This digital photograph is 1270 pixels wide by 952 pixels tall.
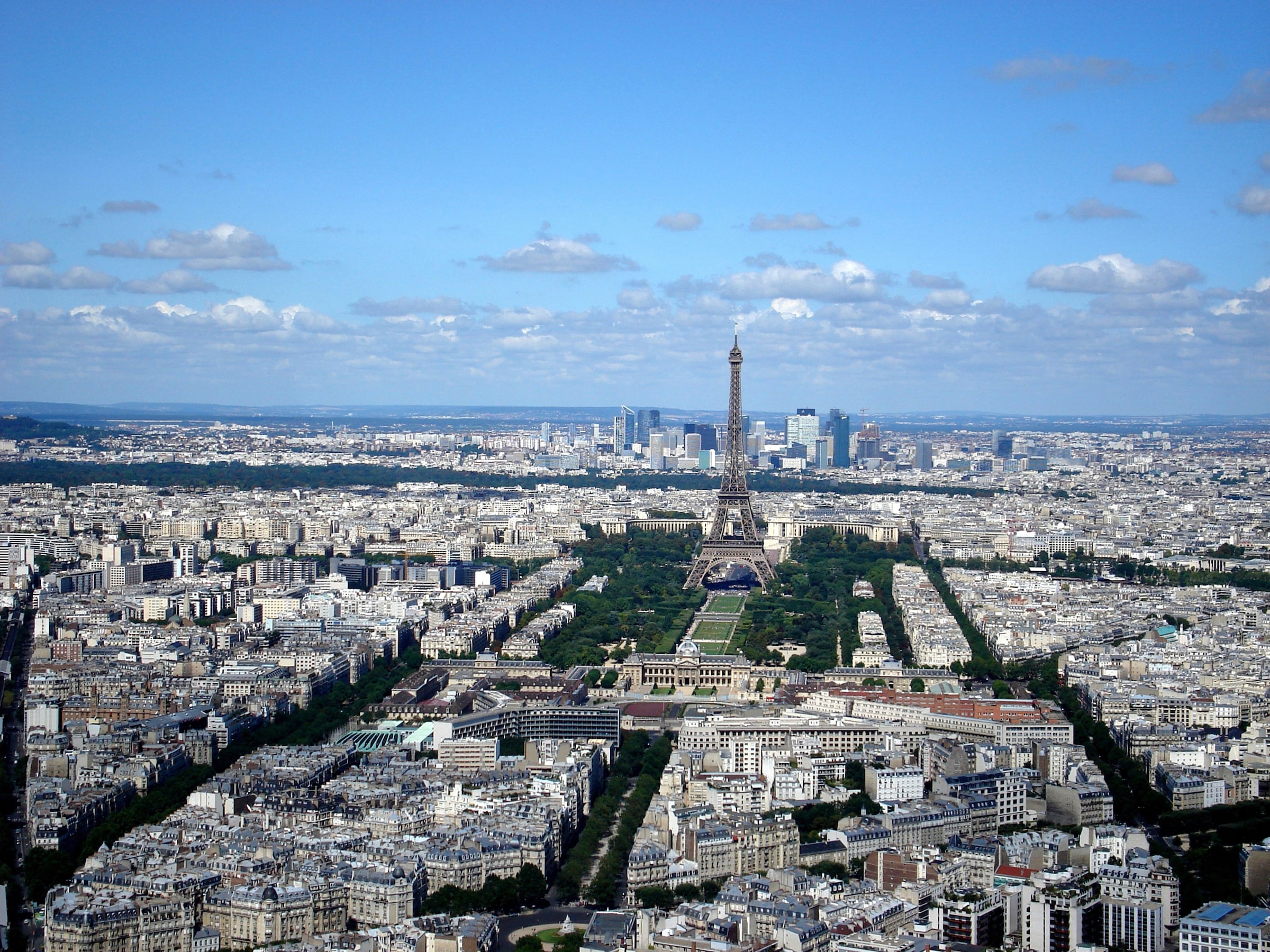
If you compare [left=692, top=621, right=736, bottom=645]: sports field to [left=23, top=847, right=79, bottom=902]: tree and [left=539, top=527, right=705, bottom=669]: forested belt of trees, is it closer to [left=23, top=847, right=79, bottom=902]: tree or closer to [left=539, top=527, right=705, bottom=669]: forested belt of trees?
[left=539, top=527, right=705, bottom=669]: forested belt of trees

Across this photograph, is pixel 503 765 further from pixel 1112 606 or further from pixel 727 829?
pixel 1112 606

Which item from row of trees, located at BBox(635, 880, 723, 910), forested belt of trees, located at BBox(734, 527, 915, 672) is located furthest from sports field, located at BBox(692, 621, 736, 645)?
row of trees, located at BBox(635, 880, 723, 910)

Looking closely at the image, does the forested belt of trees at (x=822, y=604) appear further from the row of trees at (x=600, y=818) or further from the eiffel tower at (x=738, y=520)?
the row of trees at (x=600, y=818)

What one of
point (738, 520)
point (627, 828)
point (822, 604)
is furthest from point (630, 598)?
point (627, 828)

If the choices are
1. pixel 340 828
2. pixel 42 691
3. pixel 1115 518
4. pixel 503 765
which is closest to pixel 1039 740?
pixel 503 765

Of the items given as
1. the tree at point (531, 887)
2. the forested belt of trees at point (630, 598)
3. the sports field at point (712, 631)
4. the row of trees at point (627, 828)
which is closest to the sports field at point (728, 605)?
the forested belt of trees at point (630, 598)

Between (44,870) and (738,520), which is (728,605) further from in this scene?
(44,870)
